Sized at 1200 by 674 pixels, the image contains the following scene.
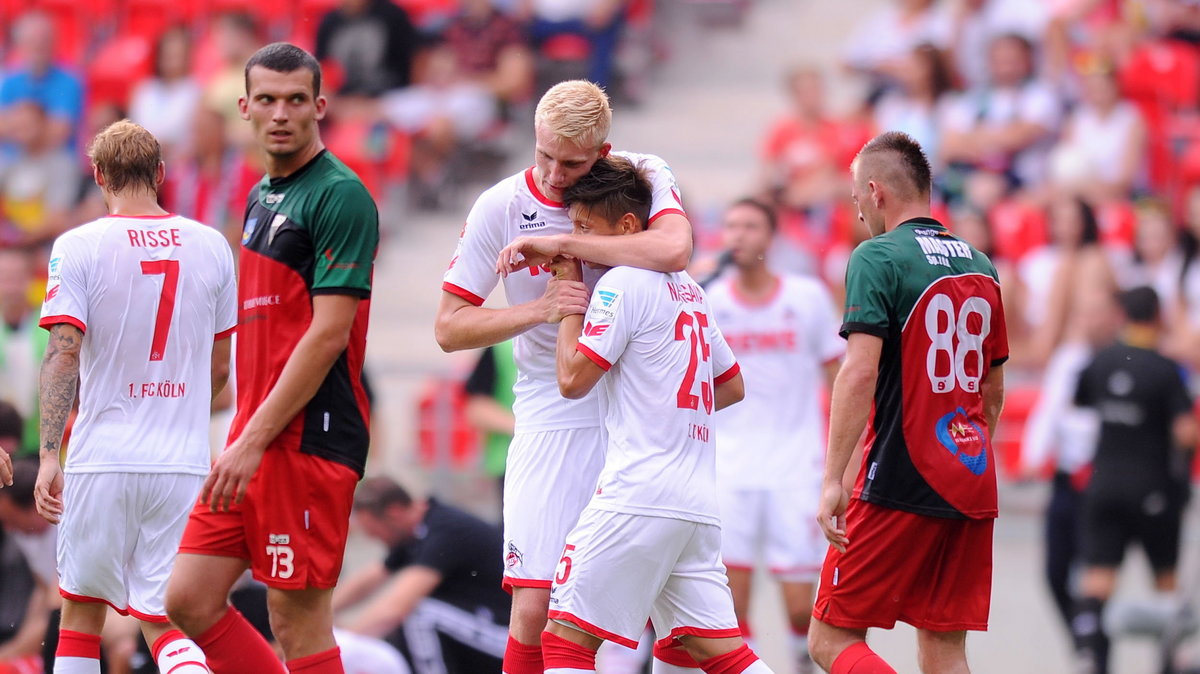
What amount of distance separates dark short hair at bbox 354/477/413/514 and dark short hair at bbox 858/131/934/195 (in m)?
3.70

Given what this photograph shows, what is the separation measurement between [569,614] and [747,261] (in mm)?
3634

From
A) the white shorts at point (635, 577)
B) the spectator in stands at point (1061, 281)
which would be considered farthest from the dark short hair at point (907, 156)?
the spectator in stands at point (1061, 281)

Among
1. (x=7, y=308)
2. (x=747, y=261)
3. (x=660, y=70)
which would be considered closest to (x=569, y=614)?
(x=747, y=261)

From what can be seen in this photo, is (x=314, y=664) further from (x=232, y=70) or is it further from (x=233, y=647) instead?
(x=232, y=70)

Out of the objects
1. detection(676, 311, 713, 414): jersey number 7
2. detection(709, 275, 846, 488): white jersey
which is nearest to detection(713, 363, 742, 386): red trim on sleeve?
detection(676, 311, 713, 414): jersey number 7

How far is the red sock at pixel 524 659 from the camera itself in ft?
18.5

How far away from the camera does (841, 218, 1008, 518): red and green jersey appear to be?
5.73 meters

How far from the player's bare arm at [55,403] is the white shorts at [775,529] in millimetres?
3899

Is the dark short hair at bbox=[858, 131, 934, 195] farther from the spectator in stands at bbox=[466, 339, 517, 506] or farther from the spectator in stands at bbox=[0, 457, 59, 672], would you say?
the spectator in stands at bbox=[0, 457, 59, 672]

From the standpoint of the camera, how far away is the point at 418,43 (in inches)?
622

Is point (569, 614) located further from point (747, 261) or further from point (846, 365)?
point (747, 261)

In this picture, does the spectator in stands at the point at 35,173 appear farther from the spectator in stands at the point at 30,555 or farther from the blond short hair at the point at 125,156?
the blond short hair at the point at 125,156

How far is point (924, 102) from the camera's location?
13.7 metres

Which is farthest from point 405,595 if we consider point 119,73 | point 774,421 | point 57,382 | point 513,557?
point 119,73
